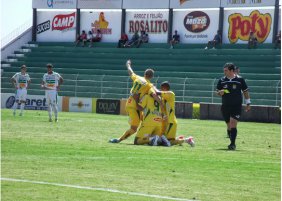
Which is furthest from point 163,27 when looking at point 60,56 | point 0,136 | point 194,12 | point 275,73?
point 0,136

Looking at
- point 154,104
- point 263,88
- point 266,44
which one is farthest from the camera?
point 266,44

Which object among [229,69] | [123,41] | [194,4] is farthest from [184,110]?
[229,69]

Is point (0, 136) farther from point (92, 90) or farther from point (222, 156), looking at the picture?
point (92, 90)

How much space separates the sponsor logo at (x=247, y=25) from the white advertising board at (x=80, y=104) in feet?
Answer: 38.9

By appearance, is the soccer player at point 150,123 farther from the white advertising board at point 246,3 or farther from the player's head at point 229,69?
the white advertising board at point 246,3

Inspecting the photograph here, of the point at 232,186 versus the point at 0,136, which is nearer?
the point at 232,186

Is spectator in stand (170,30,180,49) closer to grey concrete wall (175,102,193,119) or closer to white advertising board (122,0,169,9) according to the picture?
white advertising board (122,0,169,9)

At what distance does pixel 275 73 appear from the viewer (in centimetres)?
5122

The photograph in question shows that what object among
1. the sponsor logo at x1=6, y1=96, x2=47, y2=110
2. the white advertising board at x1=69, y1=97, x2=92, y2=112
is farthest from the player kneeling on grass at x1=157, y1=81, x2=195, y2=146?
the sponsor logo at x1=6, y1=96, x2=47, y2=110

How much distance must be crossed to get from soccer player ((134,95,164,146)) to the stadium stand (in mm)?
24320

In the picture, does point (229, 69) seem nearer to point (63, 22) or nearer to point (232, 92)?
point (232, 92)

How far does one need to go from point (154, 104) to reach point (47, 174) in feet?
26.2

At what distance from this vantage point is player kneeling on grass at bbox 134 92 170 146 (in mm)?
20891

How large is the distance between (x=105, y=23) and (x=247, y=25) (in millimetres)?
12075
